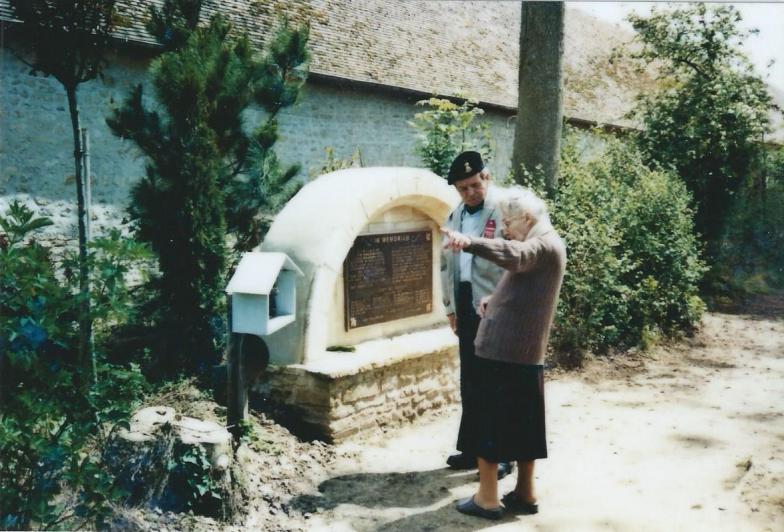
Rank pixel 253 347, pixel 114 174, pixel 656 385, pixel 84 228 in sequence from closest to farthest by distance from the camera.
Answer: pixel 253 347 < pixel 84 228 < pixel 656 385 < pixel 114 174

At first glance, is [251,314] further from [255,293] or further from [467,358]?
[467,358]

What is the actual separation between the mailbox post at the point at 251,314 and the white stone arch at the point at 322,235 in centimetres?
33

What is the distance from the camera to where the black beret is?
12.7 ft

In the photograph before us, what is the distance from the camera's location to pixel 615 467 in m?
4.45

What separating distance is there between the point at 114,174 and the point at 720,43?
35.8 ft

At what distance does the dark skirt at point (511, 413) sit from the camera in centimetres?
353

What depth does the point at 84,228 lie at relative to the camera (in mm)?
4594

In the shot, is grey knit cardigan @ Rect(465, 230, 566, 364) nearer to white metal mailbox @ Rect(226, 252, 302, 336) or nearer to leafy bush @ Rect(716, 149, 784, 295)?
white metal mailbox @ Rect(226, 252, 302, 336)

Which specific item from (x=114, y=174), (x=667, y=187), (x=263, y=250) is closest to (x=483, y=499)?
(x=263, y=250)

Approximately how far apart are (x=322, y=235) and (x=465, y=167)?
4.32 ft

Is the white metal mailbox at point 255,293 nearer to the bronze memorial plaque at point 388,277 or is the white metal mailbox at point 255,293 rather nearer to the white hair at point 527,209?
the bronze memorial plaque at point 388,277

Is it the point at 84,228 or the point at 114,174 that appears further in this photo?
the point at 114,174

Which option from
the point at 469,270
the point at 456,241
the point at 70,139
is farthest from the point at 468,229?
the point at 70,139

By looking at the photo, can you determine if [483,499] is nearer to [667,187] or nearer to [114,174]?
[667,187]
